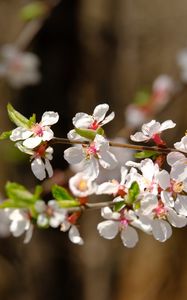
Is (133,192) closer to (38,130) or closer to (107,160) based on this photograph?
(107,160)

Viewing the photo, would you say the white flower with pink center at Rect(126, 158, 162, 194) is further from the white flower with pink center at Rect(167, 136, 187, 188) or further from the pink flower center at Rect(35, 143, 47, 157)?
the pink flower center at Rect(35, 143, 47, 157)

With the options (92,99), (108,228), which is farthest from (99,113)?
(92,99)

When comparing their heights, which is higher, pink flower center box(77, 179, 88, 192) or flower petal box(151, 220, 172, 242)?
pink flower center box(77, 179, 88, 192)

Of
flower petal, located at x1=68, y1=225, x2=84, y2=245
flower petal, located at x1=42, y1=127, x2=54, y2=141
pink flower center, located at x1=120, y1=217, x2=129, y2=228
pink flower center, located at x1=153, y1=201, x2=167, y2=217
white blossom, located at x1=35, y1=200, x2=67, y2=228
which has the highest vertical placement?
flower petal, located at x1=42, y1=127, x2=54, y2=141

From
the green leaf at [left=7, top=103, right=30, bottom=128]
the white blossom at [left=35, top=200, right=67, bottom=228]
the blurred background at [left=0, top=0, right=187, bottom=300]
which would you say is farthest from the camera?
the blurred background at [left=0, top=0, right=187, bottom=300]

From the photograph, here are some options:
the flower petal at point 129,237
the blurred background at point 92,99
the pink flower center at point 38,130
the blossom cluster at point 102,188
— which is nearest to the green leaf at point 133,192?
the blossom cluster at point 102,188

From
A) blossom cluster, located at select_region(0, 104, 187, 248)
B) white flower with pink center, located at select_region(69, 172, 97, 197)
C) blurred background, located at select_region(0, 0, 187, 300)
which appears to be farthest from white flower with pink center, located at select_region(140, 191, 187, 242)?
blurred background, located at select_region(0, 0, 187, 300)

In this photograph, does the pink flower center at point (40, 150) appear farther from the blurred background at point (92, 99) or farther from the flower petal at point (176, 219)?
the blurred background at point (92, 99)
